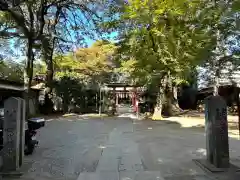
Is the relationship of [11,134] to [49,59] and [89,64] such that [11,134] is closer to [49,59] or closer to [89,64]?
[49,59]

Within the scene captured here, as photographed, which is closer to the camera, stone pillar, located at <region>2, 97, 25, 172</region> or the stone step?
the stone step

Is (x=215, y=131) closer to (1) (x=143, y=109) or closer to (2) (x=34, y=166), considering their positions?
(2) (x=34, y=166)

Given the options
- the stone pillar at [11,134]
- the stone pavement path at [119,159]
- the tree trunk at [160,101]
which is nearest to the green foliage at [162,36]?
the tree trunk at [160,101]

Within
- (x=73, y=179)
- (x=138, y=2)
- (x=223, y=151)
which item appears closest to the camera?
(x=73, y=179)

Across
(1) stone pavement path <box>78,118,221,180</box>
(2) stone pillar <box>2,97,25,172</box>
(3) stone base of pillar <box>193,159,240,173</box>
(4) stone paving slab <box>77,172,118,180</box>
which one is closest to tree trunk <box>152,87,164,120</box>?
(1) stone pavement path <box>78,118,221,180</box>

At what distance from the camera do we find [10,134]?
715cm

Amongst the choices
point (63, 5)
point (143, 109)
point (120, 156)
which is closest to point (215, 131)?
point (120, 156)

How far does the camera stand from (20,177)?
22.8 ft

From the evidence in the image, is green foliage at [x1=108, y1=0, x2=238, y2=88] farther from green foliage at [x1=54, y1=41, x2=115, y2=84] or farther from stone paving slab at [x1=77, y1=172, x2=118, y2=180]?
green foliage at [x1=54, y1=41, x2=115, y2=84]

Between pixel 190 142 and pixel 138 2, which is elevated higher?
pixel 138 2

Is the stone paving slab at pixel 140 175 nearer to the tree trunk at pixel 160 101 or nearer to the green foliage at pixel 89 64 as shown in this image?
the tree trunk at pixel 160 101

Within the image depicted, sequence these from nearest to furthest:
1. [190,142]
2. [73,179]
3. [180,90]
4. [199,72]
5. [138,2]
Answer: [73,179] < [190,142] < [138,2] < [199,72] < [180,90]

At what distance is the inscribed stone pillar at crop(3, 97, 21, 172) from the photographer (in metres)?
7.15

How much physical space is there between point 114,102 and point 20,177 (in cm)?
2465
